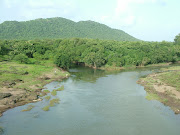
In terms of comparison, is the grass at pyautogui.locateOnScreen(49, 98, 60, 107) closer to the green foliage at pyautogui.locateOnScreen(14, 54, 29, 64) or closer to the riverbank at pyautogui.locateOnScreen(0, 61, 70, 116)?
the riverbank at pyautogui.locateOnScreen(0, 61, 70, 116)

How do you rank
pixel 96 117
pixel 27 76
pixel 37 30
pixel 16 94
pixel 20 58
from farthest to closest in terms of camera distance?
pixel 37 30
pixel 20 58
pixel 27 76
pixel 16 94
pixel 96 117

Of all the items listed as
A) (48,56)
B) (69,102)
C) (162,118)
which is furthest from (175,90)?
(48,56)

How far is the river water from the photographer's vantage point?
23734 mm

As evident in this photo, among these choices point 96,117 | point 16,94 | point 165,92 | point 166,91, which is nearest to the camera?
point 96,117

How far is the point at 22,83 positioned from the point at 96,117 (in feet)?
74.1

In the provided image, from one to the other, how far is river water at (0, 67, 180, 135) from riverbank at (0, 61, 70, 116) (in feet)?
8.75

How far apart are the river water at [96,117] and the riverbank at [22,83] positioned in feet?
8.75

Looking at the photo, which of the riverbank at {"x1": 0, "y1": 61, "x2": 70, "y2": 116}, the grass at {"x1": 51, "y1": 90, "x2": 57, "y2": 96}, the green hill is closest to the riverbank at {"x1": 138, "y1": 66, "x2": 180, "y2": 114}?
the grass at {"x1": 51, "y1": 90, "x2": 57, "y2": 96}

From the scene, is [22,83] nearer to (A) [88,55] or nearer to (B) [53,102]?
(B) [53,102]

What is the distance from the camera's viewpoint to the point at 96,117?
27594 millimetres

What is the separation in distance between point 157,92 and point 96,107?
1586 cm

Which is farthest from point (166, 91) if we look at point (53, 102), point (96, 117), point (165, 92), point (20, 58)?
point (20, 58)

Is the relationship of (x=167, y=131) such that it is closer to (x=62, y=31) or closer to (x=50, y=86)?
(x=50, y=86)

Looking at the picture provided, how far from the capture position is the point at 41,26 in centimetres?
18125
